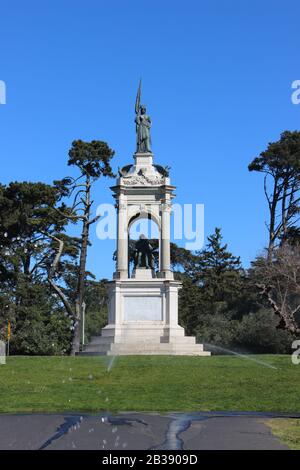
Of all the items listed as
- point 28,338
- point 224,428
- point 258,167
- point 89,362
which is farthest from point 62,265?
point 224,428

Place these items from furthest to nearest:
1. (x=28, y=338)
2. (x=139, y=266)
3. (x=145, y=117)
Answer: (x=28, y=338)
(x=145, y=117)
(x=139, y=266)

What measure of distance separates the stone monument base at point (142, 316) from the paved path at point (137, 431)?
Answer: 1774cm

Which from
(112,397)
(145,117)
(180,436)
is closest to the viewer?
(180,436)

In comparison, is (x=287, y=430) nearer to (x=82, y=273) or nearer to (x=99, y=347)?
(x=99, y=347)

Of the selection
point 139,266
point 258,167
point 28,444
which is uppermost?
point 258,167

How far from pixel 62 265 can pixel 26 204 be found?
8.39 metres

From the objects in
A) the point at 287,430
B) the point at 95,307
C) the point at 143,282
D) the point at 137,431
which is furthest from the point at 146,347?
the point at 95,307

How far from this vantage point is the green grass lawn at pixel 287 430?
10.9 meters

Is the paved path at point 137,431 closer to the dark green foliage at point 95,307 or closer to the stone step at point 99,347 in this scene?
the stone step at point 99,347

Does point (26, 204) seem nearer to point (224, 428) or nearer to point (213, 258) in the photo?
point (213, 258)

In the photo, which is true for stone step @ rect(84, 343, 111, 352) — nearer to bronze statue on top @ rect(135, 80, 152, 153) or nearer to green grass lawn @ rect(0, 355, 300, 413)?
green grass lawn @ rect(0, 355, 300, 413)

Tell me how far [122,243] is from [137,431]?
23.7 metres

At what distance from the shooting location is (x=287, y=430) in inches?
492

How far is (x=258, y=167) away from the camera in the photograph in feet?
206
